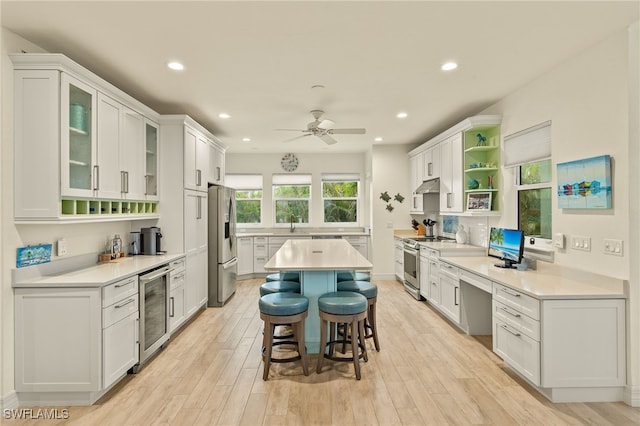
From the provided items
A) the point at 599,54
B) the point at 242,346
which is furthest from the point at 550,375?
the point at 242,346

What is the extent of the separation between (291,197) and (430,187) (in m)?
3.31

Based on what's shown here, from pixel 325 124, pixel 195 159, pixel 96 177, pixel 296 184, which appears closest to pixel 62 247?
pixel 96 177

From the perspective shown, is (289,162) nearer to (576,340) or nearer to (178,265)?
(178,265)

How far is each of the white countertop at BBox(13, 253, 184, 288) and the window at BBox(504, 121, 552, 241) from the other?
3.88 metres

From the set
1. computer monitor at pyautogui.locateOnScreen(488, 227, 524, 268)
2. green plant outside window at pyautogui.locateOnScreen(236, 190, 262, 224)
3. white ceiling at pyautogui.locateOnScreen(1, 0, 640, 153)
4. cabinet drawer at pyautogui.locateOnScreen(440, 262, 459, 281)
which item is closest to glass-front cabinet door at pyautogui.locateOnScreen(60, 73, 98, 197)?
white ceiling at pyautogui.locateOnScreen(1, 0, 640, 153)

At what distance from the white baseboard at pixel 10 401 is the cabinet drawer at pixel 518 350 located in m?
3.81

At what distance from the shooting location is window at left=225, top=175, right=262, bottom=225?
7719 millimetres

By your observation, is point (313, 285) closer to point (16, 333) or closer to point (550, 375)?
point (550, 375)

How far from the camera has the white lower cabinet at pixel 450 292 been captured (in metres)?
3.97

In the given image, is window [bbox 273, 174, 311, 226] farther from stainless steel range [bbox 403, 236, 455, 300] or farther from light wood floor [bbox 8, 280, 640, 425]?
light wood floor [bbox 8, 280, 640, 425]

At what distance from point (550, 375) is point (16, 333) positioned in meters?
3.87

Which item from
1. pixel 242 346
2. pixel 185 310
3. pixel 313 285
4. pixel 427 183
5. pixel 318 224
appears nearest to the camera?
pixel 313 285

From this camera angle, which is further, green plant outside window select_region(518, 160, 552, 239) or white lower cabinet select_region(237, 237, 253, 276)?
white lower cabinet select_region(237, 237, 253, 276)

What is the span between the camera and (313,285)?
3.28 meters
